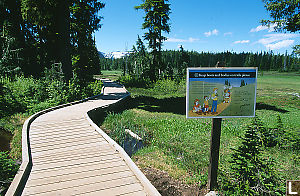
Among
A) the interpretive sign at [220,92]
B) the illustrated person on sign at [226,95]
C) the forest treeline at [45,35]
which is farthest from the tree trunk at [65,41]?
the illustrated person on sign at [226,95]

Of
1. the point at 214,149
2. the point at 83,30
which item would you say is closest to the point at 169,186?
the point at 214,149

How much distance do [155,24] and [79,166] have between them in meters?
25.9

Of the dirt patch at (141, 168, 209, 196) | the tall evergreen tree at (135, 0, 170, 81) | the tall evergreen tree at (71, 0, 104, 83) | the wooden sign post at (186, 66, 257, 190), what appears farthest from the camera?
the tall evergreen tree at (135, 0, 170, 81)

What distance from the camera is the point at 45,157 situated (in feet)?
15.3

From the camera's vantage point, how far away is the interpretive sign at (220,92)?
338cm

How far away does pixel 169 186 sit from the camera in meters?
4.17

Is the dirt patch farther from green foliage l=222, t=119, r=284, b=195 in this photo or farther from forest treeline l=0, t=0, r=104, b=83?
forest treeline l=0, t=0, r=104, b=83

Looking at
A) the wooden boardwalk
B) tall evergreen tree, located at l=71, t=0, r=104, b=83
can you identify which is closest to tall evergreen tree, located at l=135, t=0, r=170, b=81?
tall evergreen tree, located at l=71, t=0, r=104, b=83

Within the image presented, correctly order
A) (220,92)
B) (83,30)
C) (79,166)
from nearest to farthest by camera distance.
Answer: (220,92) → (79,166) → (83,30)

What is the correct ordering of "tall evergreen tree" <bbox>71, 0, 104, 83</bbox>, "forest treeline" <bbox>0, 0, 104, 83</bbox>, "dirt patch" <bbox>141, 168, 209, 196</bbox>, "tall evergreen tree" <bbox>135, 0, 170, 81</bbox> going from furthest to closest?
"tall evergreen tree" <bbox>135, 0, 170, 81</bbox> < "tall evergreen tree" <bbox>71, 0, 104, 83</bbox> < "forest treeline" <bbox>0, 0, 104, 83</bbox> < "dirt patch" <bbox>141, 168, 209, 196</bbox>

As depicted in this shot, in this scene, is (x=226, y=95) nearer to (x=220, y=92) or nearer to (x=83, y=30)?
(x=220, y=92)

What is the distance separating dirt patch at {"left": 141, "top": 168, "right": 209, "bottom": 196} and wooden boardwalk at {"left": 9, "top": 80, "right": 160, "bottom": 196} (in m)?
0.63

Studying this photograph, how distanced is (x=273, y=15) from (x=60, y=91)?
15.2m

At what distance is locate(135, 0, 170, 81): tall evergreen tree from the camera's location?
26.0 meters
